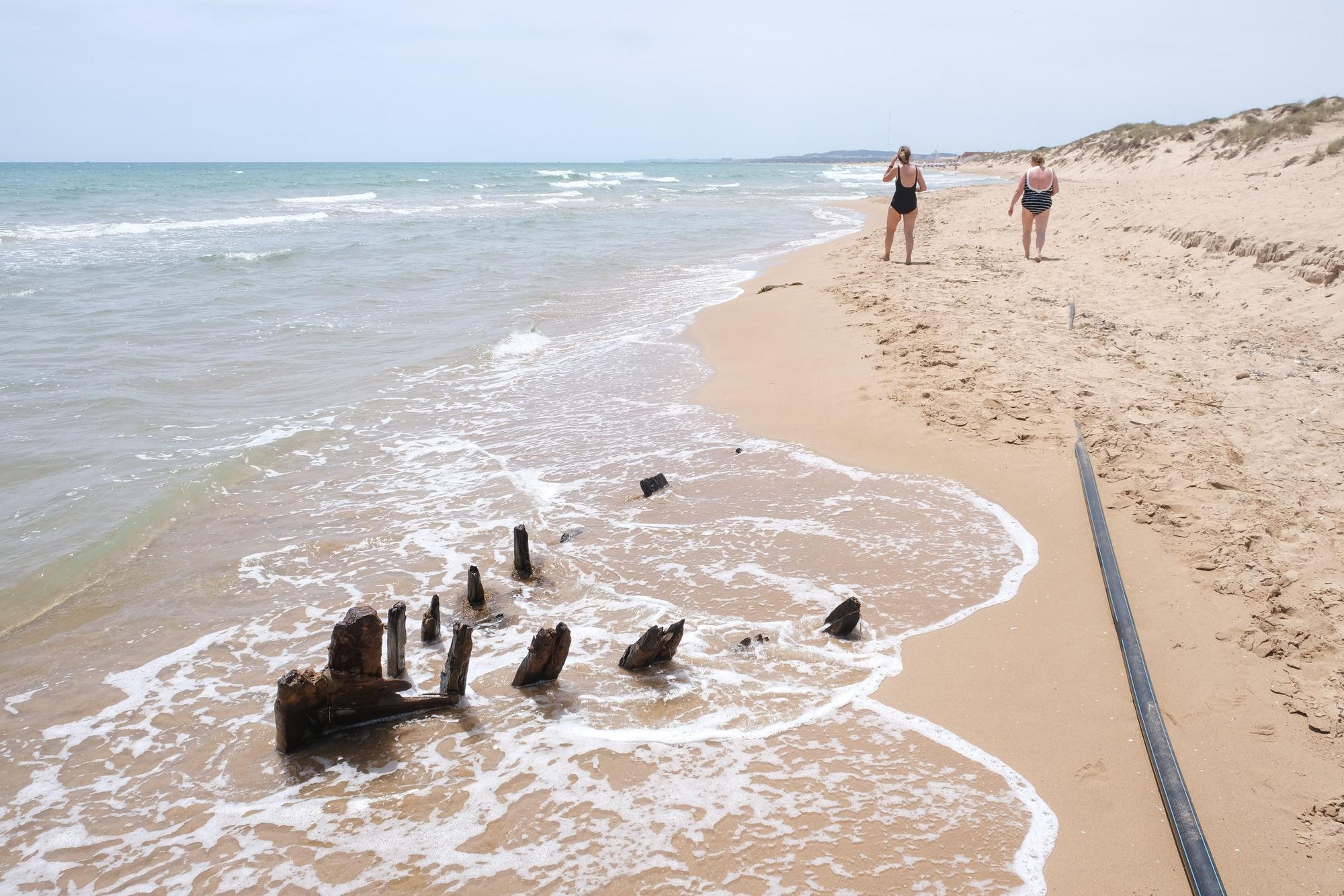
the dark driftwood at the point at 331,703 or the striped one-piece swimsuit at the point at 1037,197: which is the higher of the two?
the striped one-piece swimsuit at the point at 1037,197

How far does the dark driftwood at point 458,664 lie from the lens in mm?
3086

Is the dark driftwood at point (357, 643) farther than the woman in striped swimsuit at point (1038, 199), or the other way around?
the woman in striped swimsuit at point (1038, 199)

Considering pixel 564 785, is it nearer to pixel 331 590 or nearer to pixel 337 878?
pixel 337 878

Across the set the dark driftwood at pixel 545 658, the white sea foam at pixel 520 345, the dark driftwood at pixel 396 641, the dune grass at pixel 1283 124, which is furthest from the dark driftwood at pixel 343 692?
A: the dune grass at pixel 1283 124

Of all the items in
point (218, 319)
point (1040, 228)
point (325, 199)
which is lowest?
point (218, 319)

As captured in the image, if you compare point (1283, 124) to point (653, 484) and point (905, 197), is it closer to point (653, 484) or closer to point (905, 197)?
point (905, 197)

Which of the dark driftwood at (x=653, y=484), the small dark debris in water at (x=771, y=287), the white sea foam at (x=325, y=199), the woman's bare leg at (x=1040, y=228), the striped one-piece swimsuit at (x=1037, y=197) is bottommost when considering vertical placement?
the dark driftwood at (x=653, y=484)

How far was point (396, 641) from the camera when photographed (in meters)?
3.24

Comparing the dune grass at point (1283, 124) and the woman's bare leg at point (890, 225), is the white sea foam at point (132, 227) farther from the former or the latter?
the dune grass at point (1283, 124)

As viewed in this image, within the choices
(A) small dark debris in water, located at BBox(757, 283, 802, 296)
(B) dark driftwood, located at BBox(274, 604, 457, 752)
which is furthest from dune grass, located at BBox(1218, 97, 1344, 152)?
(B) dark driftwood, located at BBox(274, 604, 457, 752)

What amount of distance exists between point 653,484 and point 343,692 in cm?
262

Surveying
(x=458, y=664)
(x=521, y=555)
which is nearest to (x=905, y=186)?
(x=521, y=555)

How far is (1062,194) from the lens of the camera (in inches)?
814

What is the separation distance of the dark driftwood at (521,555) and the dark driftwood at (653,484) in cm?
115
